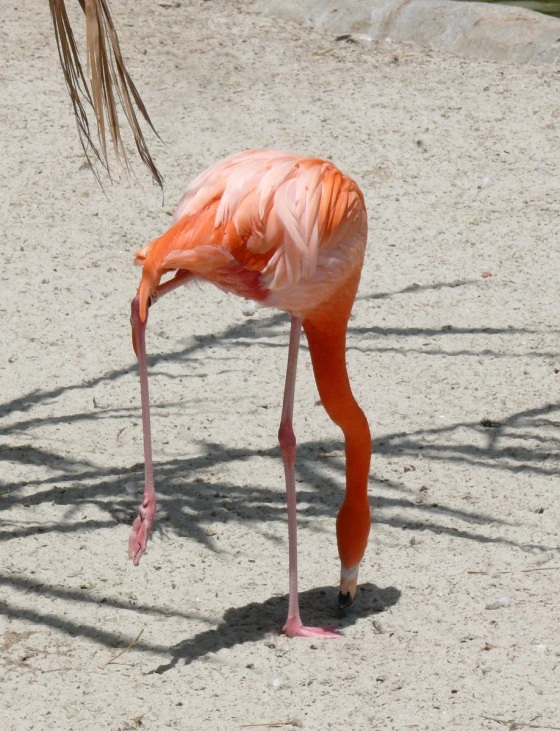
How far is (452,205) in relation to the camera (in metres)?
5.65

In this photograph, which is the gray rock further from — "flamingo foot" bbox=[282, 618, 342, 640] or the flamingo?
"flamingo foot" bbox=[282, 618, 342, 640]

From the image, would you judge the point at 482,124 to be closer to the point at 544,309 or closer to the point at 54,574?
the point at 544,309

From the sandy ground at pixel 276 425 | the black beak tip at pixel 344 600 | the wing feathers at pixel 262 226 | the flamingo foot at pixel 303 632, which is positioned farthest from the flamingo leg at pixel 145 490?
the black beak tip at pixel 344 600

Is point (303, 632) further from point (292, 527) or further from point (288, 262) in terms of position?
point (288, 262)

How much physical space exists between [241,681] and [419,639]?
49 cm

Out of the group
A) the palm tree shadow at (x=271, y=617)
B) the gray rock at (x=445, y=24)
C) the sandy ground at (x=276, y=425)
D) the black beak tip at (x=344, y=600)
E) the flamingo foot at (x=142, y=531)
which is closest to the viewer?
the flamingo foot at (x=142, y=531)

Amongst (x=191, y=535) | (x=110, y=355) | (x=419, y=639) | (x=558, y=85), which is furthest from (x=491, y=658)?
(x=558, y=85)

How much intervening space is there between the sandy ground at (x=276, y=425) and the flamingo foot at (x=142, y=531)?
386 mm

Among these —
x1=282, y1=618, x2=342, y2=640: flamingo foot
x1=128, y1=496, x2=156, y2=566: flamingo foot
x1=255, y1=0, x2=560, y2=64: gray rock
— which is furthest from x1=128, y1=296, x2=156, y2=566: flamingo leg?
x1=255, y1=0, x2=560, y2=64: gray rock

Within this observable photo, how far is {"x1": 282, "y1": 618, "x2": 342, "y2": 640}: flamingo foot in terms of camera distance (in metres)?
2.94

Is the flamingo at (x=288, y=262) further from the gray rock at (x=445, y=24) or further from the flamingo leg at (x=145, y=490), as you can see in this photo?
the gray rock at (x=445, y=24)

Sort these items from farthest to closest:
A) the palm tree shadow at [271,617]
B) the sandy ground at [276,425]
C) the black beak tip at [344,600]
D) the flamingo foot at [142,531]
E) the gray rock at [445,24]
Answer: the gray rock at [445,24] < the black beak tip at [344,600] < the palm tree shadow at [271,617] < the sandy ground at [276,425] < the flamingo foot at [142,531]

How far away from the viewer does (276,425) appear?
3.99 meters

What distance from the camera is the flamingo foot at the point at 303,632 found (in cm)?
294
